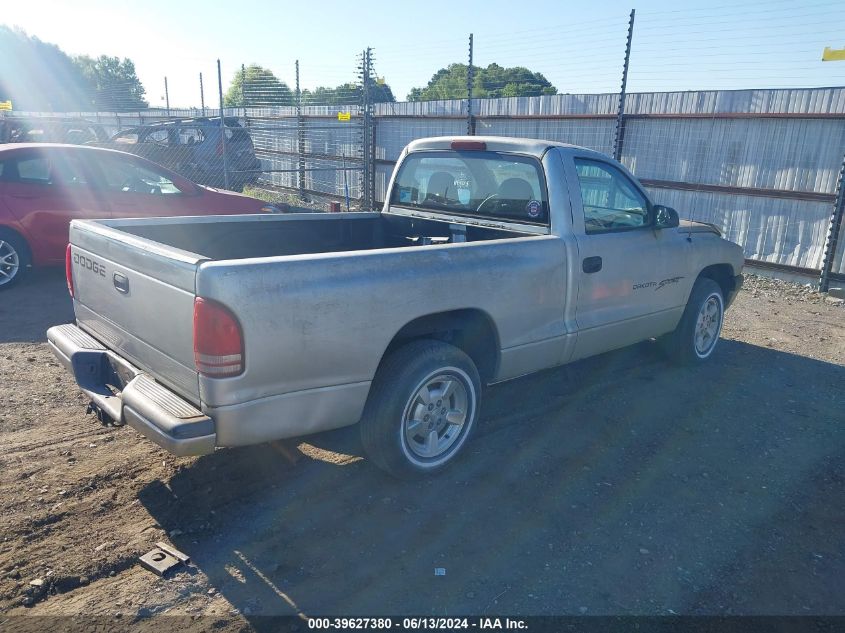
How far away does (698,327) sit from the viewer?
5.94 meters

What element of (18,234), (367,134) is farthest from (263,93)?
(18,234)

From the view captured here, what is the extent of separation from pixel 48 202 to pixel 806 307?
9.49 meters

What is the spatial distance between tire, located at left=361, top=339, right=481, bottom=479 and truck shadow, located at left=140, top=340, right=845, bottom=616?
0.61 ft

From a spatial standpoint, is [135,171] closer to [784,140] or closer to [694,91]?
[694,91]

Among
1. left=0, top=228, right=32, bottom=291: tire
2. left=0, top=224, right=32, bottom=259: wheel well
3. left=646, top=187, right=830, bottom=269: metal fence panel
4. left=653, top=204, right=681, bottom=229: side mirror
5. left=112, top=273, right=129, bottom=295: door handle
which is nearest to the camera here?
left=112, top=273, right=129, bottom=295: door handle

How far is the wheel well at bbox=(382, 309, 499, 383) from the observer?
3707 mm

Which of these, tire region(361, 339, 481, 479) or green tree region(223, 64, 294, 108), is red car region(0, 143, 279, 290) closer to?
tire region(361, 339, 481, 479)

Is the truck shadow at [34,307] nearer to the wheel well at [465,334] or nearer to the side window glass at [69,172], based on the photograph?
the side window glass at [69,172]

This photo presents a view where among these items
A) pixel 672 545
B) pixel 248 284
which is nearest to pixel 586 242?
pixel 672 545

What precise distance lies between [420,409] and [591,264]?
164 cm

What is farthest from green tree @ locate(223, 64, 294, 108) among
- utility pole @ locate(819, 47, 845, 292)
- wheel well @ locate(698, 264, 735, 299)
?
wheel well @ locate(698, 264, 735, 299)

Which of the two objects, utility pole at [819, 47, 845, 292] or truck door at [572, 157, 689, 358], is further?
utility pole at [819, 47, 845, 292]

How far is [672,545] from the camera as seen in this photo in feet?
11.0

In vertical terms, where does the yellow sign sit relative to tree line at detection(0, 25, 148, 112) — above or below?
below
